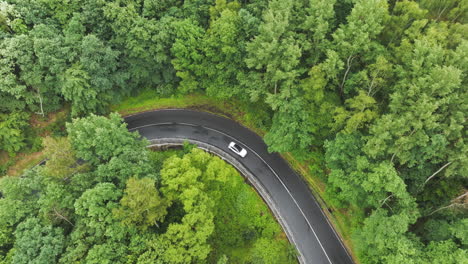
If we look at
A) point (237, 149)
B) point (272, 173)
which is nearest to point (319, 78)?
point (272, 173)

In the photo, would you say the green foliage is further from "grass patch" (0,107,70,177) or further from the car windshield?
the car windshield

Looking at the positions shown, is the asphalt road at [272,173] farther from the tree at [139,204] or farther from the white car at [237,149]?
the tree at [139,204]

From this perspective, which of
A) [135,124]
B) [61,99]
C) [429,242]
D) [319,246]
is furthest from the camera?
[135,124]

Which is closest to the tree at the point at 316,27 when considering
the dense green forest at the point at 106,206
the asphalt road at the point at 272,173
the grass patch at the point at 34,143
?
the asphalt road at the point at 272,173

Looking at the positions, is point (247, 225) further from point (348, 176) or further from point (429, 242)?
point (429, 242)

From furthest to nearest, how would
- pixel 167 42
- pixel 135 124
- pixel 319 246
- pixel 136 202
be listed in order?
pixel 135 124
pixel 167 42
pixel 319 246
pixel 136 202

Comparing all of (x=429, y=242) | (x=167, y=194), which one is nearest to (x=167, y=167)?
(x=167, y=194)

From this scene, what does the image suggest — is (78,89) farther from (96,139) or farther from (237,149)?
(237,149)
